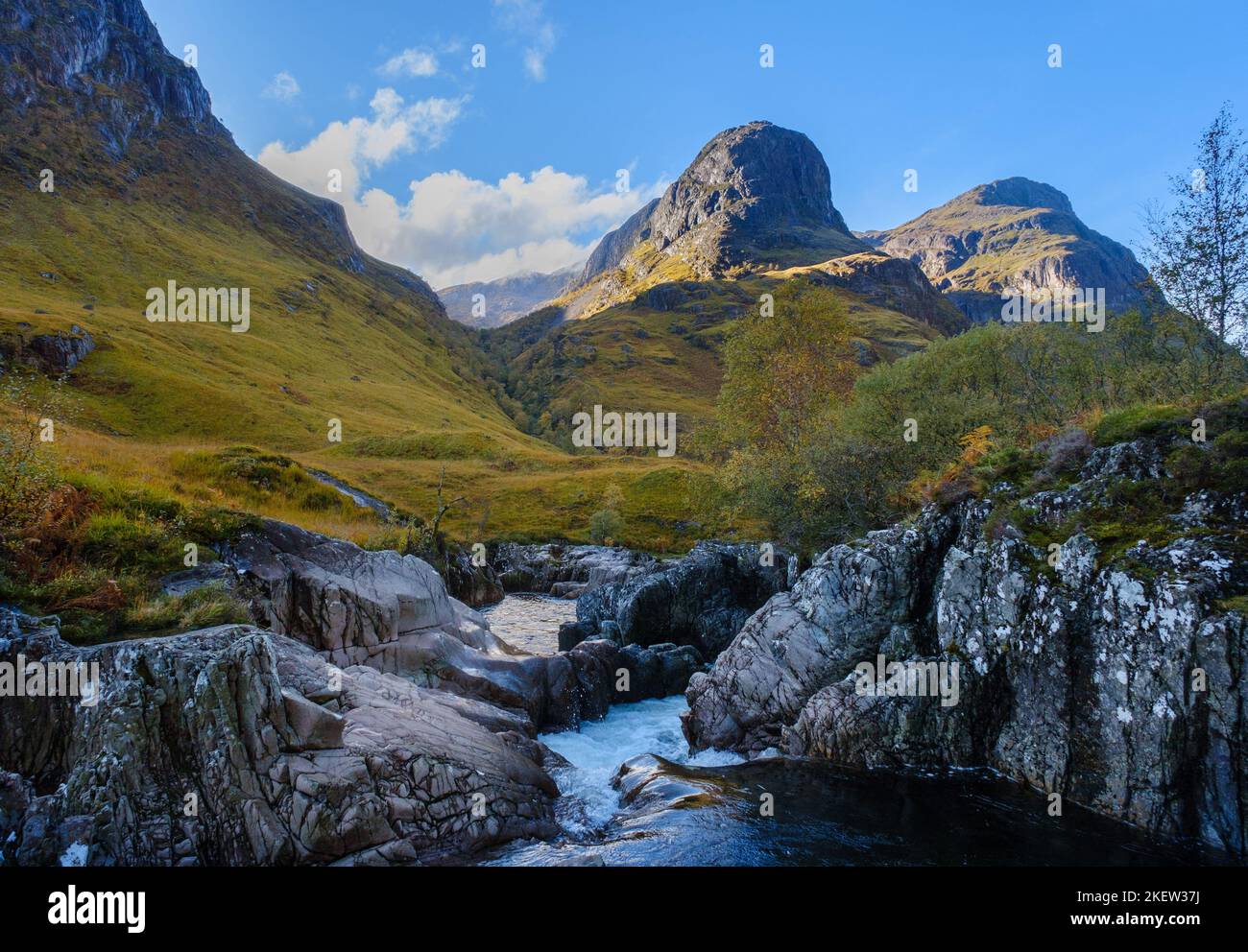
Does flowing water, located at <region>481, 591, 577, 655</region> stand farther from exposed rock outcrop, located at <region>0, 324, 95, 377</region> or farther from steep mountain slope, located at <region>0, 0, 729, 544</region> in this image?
exposed rock outcrop, located at <region>0, 324, 95, 377</region>

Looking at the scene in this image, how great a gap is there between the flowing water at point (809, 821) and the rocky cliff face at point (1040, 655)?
1000 mm

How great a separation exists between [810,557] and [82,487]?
1315 inches

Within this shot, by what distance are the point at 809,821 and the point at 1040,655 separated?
801 cm

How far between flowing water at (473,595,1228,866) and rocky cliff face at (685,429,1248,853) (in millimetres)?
1000

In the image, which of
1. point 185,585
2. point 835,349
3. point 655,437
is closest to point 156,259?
point 655,437

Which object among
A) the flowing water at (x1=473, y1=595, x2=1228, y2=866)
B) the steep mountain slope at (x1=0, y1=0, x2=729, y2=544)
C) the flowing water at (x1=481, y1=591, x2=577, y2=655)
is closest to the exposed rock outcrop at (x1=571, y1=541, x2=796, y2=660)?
the flowing water at (x1=481, y1=591, x2=577, y2=655)

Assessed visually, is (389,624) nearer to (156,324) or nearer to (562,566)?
(562,566)

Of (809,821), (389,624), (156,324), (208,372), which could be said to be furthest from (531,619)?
(156,324)

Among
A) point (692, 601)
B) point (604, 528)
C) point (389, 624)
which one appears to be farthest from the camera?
point (604, 528)

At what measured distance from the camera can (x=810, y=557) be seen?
3700 centimetres

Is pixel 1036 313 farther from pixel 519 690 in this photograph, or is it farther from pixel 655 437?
Result: pixel 655 437

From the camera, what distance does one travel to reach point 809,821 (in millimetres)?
15914

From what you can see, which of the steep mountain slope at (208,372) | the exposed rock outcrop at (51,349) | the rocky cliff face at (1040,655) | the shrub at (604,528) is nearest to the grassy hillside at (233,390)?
the steep mountain slope at (208,372)

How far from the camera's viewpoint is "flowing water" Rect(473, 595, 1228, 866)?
13.9m
